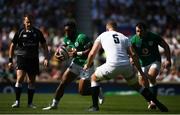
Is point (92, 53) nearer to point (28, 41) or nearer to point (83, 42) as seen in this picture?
point (83, 42)

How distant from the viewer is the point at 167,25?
38750 mm

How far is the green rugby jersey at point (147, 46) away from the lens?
20.1 meters

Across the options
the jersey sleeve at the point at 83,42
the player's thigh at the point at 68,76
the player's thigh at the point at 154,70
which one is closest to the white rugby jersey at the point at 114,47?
the jersey sleeve at the point at 83,42

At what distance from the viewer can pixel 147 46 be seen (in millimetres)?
20297

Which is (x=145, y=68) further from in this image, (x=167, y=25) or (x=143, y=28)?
(x=167, y=25)

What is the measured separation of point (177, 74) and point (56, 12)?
9.47 metres

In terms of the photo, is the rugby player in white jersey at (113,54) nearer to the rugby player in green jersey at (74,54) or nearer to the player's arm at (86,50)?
the player's arm at (86,50)

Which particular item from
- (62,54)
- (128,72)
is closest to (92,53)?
(128,72)

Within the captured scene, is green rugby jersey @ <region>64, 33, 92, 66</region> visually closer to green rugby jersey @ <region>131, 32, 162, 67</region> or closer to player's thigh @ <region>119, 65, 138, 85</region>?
player's thigh @ <region>119, 65, 138, 85</region>

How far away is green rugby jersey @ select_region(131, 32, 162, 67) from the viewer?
66.1ft

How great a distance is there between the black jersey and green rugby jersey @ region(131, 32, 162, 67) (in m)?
2.59

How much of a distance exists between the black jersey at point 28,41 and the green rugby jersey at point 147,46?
2.59 meters

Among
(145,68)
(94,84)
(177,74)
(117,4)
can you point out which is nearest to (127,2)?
(117,4)

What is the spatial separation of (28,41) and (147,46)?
3.29 m
